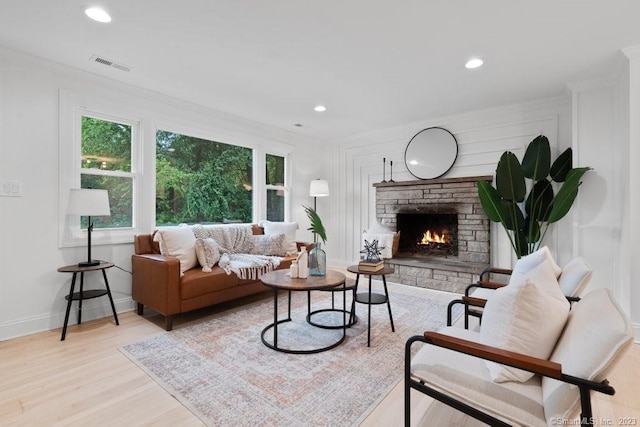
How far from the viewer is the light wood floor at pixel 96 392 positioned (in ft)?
5.27

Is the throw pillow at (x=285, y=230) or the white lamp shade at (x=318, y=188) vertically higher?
the white lamp shade at (x=318, y=188)

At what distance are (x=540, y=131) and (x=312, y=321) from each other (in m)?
3.58

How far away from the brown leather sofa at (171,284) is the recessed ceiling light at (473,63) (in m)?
3.04

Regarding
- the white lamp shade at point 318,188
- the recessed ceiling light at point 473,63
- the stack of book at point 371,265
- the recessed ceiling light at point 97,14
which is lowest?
the stack of book at point 371,265

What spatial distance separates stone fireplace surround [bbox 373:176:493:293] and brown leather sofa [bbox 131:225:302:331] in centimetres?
232

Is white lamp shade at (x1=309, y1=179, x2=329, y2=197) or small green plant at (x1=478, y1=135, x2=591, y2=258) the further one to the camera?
white lamp shade at (x1=309, y1=179, x2=329, y2=197)

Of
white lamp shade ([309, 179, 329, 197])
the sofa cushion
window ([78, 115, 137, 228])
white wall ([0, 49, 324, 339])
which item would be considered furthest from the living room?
white lamp shade ([309, 179, 329, 197])

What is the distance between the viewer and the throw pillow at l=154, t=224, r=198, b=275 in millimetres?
3092

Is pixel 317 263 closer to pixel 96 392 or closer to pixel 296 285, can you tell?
pixel 296 285

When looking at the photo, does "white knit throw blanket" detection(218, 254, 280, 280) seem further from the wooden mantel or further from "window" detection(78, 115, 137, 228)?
the wooden mantel

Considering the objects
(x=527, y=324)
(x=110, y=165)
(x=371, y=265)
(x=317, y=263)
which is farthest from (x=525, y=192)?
(x=110, y=165)

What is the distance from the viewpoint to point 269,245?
3.94 meters

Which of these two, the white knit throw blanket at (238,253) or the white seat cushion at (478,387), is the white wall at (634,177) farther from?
the white knit throw blanket at (238,253)

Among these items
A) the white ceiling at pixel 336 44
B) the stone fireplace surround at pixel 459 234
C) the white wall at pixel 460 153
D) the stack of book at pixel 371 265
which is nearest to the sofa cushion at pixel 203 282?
the stack of book at pixel 371 265
